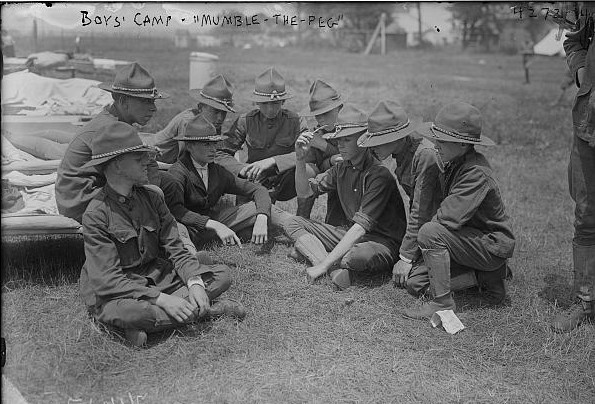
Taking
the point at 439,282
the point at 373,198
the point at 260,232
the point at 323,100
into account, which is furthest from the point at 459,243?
the point at 323,100

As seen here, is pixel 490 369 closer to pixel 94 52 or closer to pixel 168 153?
pixel 168 153

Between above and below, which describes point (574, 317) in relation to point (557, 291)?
above

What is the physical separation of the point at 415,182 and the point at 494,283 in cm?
103

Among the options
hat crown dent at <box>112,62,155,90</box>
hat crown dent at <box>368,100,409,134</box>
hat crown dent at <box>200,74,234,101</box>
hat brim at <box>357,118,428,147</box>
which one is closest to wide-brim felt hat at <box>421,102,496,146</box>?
hat brim at <box>357,118,428,147</box>

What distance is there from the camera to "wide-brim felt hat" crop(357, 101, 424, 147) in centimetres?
498

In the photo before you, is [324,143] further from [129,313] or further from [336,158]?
[129,313]

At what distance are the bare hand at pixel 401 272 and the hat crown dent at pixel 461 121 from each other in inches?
45.7

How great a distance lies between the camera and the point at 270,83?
657 cm

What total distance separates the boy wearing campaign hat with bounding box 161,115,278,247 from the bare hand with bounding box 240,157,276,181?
0.59 feet

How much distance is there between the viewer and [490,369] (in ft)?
13.1

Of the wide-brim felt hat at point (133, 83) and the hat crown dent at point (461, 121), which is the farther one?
the wide-brim felt hat at point (133, 83)

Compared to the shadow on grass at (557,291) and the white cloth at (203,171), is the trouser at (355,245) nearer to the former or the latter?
the white cloth at (203,171)

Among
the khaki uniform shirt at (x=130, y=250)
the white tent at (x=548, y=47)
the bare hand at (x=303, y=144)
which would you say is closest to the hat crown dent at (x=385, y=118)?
the bare hand at (x=303, y=144)

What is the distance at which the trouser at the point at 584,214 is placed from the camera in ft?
15.0
